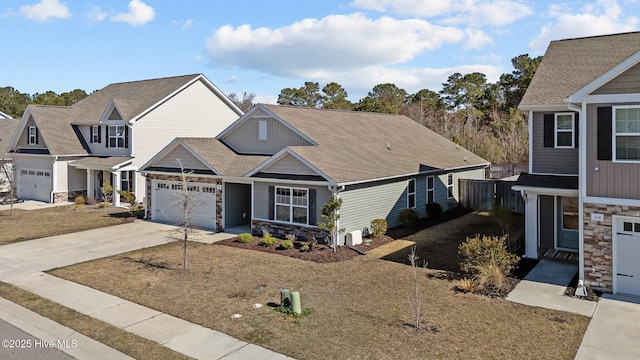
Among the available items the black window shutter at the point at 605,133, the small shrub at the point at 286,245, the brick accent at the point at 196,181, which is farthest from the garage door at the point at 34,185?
the black window shutter at the point at 605,133

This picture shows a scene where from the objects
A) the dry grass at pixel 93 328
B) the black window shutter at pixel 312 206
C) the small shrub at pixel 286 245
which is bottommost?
the dry grass at pixel 93 328

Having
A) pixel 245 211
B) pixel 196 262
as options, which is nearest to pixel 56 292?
pixel 196 262

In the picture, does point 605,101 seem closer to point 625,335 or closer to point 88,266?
point 625,335

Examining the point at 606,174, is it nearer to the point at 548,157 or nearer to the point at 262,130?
the point at 548,157

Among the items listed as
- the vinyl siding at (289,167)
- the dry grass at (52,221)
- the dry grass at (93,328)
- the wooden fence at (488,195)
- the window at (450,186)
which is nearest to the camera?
the dry grass at (93,328)

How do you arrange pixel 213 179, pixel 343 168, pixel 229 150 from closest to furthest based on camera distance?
pixel 343 168
pixel 213 179
pixel 229 150

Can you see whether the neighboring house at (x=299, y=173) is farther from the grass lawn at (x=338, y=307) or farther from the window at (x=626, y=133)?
the window at (x=626, y=133)
